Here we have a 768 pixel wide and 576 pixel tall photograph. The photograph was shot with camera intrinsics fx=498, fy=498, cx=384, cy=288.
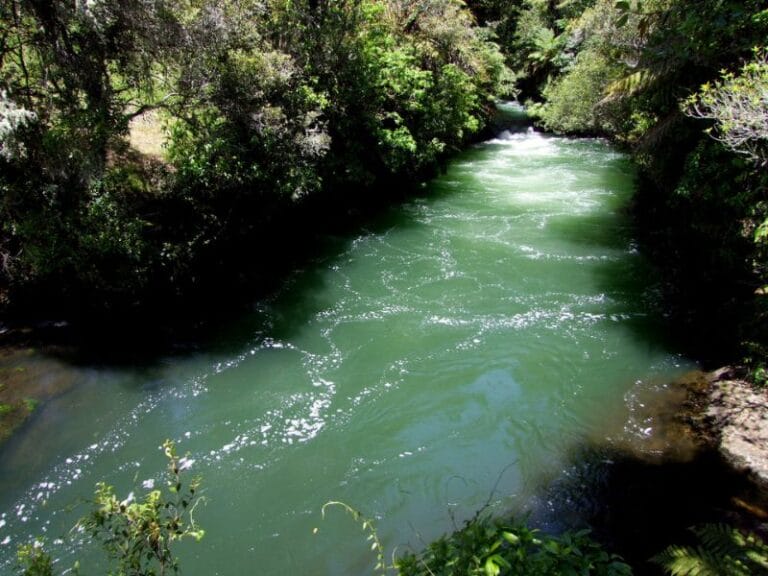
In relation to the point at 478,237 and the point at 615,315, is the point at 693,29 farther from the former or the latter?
the point at 478,237

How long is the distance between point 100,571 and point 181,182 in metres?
6.45

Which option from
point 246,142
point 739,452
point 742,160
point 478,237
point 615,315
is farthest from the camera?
point 478,237

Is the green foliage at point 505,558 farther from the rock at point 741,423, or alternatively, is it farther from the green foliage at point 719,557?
the rock at point 741,423

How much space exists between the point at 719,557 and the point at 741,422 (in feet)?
9.35

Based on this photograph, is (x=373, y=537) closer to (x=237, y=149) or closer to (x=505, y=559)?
(x=505, y=559)

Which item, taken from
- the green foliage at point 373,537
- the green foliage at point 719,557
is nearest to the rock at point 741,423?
the green foliage at point 719,557

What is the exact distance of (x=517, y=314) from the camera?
8.66 meters

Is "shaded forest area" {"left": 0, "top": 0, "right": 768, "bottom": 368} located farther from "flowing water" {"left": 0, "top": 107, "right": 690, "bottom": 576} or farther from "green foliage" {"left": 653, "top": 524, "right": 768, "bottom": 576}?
"green foliage" {"left": 653, "top": 524, "right": 768, "bottom": 576}

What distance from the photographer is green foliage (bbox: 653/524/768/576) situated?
11.3 feet

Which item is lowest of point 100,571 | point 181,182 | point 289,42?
point 100,571

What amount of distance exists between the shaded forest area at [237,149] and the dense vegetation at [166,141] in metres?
0.03

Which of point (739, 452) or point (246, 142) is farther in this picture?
point (246, 142)

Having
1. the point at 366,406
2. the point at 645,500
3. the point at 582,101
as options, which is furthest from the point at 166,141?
the point at 582,101

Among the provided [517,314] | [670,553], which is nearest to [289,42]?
[517,314]
